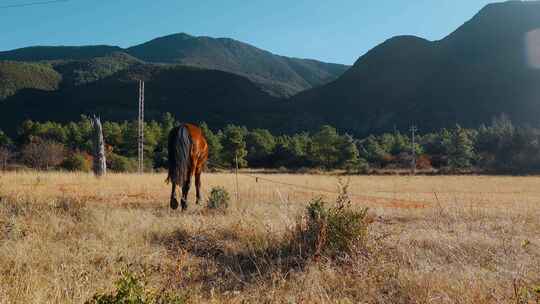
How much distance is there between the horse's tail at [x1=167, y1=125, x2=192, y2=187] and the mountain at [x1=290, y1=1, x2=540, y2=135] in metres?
116

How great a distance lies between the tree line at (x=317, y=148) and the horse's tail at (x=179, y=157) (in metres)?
38.3

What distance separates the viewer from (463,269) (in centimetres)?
501

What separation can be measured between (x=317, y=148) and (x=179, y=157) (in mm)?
53603

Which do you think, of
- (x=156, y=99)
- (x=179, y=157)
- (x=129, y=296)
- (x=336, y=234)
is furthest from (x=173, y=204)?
(x=156, y=99)

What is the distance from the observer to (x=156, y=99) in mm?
148625

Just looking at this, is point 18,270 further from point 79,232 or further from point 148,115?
point 148,115

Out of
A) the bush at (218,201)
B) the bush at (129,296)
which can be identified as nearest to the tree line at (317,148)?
the bush at (218,201)

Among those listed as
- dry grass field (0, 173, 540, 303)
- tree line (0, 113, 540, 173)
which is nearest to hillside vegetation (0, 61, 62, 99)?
tree line (0, 113, 540, 173)

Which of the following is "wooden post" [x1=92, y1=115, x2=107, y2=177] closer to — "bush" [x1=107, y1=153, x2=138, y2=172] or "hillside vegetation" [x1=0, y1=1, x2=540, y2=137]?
"bush" [x1=107, y1=153, x2=138, y2=172]

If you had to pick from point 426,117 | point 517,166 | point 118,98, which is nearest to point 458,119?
point 426,117

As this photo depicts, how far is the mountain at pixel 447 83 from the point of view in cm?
12188

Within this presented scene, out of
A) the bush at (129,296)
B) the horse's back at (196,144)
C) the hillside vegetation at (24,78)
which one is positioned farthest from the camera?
the hillside vegetation at (24,78)

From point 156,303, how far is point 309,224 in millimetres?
3292

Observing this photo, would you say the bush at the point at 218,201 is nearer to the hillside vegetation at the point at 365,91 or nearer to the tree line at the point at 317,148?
the tree line at the point at 317,148
